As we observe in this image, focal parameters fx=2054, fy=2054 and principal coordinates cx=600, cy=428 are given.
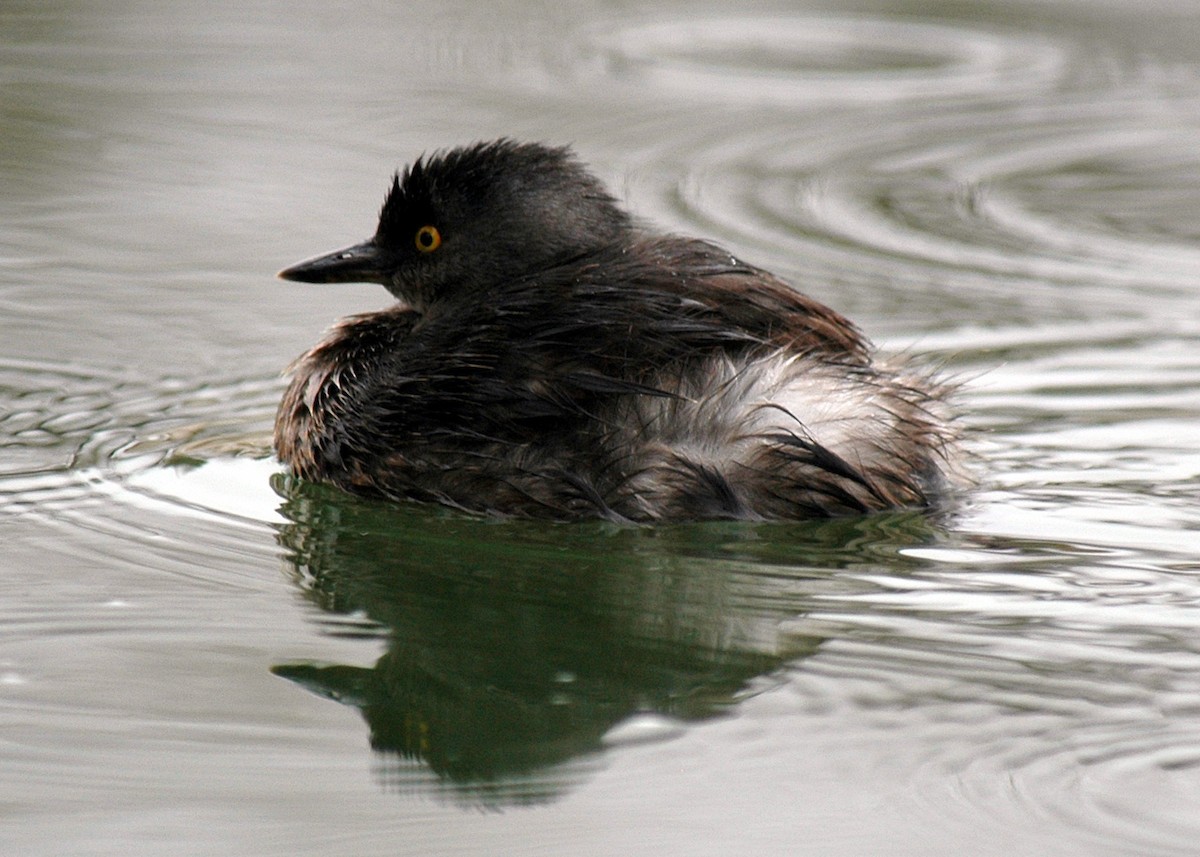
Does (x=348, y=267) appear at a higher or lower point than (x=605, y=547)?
higher

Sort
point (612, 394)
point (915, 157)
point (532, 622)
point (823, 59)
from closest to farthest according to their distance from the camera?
point (532, 622)
point (612, 394)
point (915, 157)
point (823, 59)

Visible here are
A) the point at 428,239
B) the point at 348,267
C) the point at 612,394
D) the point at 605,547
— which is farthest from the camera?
the point at 348,267

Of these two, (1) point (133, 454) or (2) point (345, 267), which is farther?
(2) point (345, 267)

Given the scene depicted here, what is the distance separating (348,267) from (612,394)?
1232mm

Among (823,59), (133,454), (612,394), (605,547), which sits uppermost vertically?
(823,59)

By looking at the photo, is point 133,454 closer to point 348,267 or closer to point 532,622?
point 348,267

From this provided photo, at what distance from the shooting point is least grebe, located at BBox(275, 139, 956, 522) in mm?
5102

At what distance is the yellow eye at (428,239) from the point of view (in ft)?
19.0

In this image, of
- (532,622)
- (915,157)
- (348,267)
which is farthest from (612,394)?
(915,157)

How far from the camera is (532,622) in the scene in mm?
4523

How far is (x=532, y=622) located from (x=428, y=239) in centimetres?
165

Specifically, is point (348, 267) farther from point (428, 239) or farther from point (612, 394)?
point (612, 394)

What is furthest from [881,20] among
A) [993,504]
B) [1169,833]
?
[1169,833]

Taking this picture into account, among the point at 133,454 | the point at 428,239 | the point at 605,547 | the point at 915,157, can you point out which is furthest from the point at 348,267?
the point at 915,157
